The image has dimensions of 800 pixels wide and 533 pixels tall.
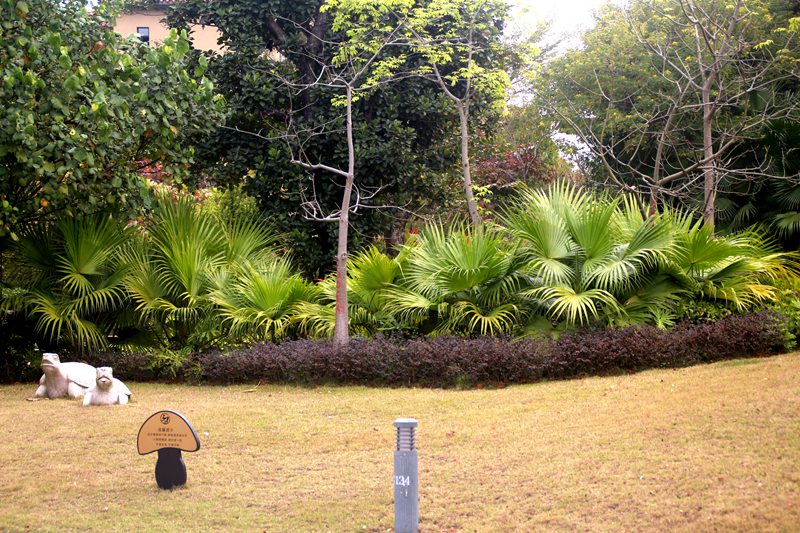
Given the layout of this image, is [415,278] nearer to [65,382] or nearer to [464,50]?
[65,382]

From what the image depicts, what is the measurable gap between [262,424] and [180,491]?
238 cm

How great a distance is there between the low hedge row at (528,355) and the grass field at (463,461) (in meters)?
0.41

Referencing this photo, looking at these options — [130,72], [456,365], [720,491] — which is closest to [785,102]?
[456,365]

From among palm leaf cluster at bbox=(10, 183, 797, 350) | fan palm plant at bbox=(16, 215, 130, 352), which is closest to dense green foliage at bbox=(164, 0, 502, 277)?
palm leaf cluster at bbox=(10, 183, 797, 350)

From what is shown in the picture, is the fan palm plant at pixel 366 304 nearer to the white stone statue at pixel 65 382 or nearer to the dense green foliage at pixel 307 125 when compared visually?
the white stone statue at pixel 65 382

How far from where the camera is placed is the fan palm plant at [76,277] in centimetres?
1288

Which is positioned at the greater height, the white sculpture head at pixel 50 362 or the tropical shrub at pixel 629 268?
the tropical shrub at pixel 629 268

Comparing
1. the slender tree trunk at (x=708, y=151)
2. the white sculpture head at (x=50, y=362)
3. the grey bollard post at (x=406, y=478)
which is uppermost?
the slender tree trunk at (x=708, y=151)

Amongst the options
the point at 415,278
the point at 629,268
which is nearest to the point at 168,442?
the point at 415,278

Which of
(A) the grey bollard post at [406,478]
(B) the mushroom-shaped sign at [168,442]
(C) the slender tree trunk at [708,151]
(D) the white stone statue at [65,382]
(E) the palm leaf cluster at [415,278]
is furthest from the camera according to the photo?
(C) the slender tree trunk at [708,151]

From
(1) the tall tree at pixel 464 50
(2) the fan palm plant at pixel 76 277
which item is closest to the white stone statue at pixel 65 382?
(2) the fan palm plant at pixel 76 277

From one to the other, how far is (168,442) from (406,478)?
222 cm

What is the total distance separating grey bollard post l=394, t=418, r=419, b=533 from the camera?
219 inches

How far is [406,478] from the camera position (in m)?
5.56
